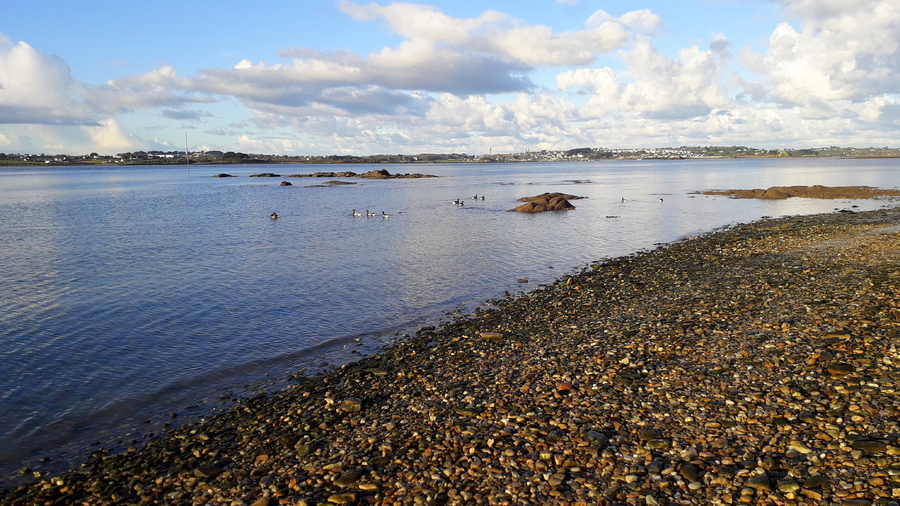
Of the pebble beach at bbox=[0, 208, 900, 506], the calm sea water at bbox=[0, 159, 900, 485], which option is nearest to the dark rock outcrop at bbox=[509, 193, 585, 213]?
the calm sea water at bbox=[0, 159, 900, 485]

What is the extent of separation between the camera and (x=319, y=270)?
1235 inches

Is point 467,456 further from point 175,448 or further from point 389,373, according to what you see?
point 175,448

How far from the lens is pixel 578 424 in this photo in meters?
10.6

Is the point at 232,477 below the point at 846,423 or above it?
below

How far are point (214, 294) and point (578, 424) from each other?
20665 mm

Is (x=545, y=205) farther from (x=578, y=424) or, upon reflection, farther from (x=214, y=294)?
(x=578, y=424)

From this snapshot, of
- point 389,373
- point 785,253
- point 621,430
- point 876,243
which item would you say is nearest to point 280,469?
point 389,373

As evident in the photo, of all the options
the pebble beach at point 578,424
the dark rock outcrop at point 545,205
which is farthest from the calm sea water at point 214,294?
the dark rock outcrop at point 545,205

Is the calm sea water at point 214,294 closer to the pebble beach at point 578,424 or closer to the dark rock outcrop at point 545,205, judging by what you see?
the pebble beach at point 578,424

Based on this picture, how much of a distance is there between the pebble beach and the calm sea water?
2.07m

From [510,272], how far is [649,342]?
1526cm

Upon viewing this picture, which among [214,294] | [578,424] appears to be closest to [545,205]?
[214,294]

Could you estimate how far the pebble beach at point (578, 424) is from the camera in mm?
8586

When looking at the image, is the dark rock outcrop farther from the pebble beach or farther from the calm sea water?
the pebble beach
